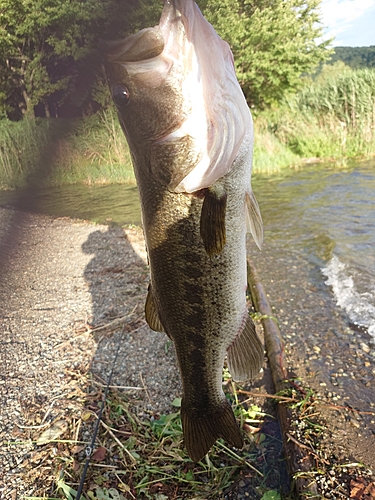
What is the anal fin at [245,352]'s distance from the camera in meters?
2.10

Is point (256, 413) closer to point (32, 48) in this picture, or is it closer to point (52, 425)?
point (52, 425)

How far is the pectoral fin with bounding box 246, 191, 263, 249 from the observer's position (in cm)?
196

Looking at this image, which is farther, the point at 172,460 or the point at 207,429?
the point at 172,460

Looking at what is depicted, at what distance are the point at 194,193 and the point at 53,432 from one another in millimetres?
2524

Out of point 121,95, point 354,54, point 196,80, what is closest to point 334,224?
point 196,80

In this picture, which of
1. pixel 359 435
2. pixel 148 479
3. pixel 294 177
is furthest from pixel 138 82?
pixel 294 177

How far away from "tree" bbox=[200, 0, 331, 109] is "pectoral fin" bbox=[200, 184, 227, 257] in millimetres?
23319

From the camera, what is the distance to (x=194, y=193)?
5.73 feet

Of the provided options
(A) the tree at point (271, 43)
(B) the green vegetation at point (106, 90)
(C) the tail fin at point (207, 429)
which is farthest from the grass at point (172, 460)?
(A) the tree at point (271, 43)

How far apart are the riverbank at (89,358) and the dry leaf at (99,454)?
3.4 inches

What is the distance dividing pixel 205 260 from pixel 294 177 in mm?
14308

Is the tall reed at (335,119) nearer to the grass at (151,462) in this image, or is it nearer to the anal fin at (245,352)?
the grass at (151,462)

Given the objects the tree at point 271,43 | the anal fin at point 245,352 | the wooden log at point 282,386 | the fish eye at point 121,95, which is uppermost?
the tree at point 271,43

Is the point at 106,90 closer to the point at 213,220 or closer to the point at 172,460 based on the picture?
the point at 213,220
